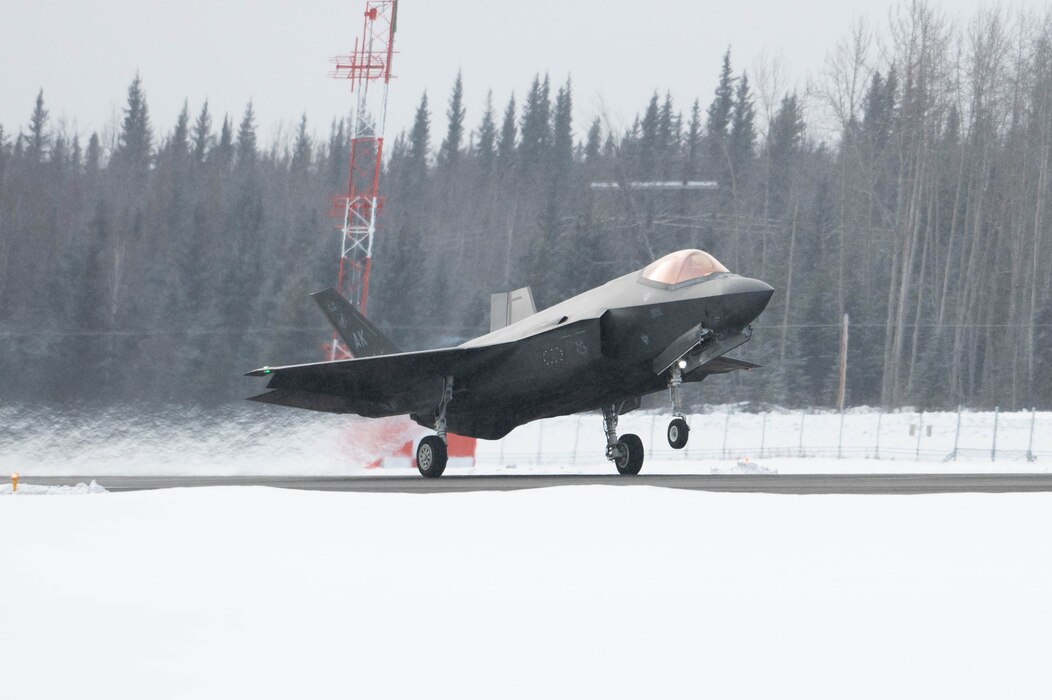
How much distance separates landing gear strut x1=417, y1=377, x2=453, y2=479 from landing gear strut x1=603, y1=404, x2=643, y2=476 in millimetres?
2769

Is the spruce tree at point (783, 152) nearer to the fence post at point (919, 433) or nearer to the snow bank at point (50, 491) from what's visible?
the fence post at point (919, 433)

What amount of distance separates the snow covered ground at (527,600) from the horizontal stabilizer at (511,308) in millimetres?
10757

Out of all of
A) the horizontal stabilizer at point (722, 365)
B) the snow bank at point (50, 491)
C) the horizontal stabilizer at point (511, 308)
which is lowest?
the snow bank at point (50, 491)

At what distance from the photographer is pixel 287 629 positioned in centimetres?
732

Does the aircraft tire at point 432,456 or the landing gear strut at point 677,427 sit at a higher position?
the landing gear strut at point 677,427

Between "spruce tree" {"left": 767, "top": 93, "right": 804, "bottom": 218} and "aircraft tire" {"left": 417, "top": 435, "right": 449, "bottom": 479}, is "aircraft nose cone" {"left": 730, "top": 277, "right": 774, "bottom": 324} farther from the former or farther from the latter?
"spruce tree" {"left": 767, "top": 93, "right": 804, "bottom": 218}

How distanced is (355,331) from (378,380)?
3.04 meters

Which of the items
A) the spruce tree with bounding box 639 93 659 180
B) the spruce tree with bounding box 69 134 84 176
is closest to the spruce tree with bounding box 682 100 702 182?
the spruce tree with bounding box 639 93 659 180

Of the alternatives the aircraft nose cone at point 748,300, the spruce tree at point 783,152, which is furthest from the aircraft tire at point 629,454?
the spruce tree at point 783,152

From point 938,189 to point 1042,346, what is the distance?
923 centimetres

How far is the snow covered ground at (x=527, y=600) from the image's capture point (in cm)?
635

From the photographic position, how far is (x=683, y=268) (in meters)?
19.2

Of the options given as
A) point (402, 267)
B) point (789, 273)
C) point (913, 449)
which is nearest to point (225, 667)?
point (913, 449)

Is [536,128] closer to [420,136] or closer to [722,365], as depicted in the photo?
[420,136]
